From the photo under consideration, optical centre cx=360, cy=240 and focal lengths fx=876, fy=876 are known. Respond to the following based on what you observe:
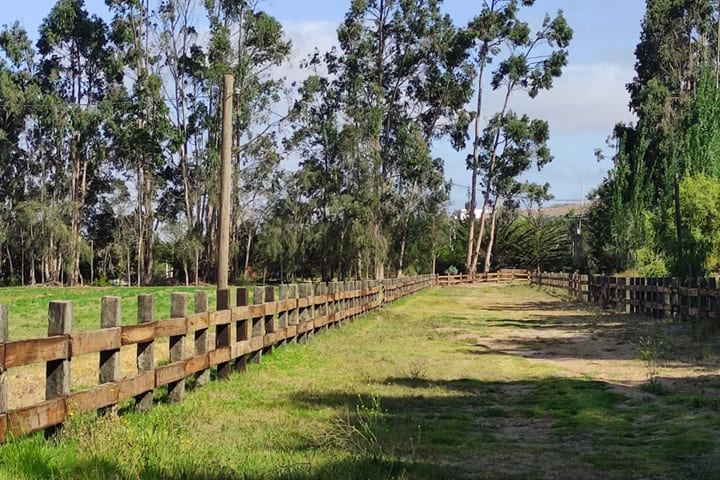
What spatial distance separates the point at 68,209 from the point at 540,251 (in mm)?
44699

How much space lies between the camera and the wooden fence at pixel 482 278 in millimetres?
65438

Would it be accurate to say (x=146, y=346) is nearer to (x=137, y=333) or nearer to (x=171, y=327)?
(x=137, y=333)

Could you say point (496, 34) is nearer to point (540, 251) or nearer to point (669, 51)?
point (669, 51)

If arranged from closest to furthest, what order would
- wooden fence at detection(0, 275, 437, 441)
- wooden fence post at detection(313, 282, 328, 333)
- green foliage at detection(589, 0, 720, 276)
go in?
1. wooden fence at detection(0, 275, 437, 441)
2. wooden fence post at detection(313, 282, 328, 333)
3. green foliage at detection(589, 0, 720, 276)

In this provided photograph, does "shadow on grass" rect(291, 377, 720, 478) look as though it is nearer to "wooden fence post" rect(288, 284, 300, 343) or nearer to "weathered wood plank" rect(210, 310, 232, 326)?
"weathered wood plank" rect(210, 310, 232, 326)

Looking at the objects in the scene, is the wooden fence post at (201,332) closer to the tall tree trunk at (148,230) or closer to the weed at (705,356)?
the weed at (705,356)

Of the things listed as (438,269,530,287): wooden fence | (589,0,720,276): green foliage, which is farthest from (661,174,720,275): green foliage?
(438,269,530,287): wooden fence

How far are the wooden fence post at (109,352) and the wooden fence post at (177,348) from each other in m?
1.52

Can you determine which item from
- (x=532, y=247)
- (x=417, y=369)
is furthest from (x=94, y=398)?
(x=532, y=247)

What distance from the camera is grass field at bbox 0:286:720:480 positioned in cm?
567

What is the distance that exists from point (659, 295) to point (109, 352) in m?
17.9

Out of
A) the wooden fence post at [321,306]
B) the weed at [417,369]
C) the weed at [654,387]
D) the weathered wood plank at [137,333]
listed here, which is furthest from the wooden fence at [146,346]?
the weed at [654,387]

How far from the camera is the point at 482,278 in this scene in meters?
70.2

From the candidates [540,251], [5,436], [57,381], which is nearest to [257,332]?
[57,381]
